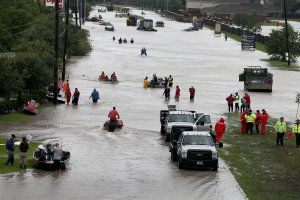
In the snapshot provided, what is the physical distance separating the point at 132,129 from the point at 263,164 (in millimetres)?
10521

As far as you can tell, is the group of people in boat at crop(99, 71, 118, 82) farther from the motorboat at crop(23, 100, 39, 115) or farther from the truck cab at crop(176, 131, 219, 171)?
the truck cab at crop(176, 131, 219, 171)

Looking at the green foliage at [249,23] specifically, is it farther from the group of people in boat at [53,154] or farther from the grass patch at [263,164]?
the group of people in boat at [53,154]

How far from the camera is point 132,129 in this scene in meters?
44.2

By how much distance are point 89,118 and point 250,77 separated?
23.4 meters

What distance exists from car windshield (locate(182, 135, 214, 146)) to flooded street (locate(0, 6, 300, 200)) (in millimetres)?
1098

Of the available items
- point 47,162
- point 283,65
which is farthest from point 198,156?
point 283,65

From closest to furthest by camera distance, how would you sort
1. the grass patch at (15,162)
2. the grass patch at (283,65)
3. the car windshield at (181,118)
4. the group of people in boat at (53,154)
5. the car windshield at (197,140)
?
the grass patch at (15,162), the group of people in boat at (53,154), the car windshield at (197,140), the car windshield at (181,118), the grass patch at (283,65)

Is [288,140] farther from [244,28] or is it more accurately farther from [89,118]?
[244,28]

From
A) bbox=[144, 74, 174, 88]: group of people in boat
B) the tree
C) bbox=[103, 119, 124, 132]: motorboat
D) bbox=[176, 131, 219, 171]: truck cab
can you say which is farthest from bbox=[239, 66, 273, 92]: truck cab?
the tree

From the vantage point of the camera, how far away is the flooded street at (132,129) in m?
28.6

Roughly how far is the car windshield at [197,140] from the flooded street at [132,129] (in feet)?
3.60

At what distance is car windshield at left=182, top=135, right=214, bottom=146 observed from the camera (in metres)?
33.3

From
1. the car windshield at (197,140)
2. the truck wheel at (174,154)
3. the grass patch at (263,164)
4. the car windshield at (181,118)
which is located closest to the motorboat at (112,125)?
the car windshield at (181,118)

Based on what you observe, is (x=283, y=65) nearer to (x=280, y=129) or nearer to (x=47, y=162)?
(x=280, y=129)
